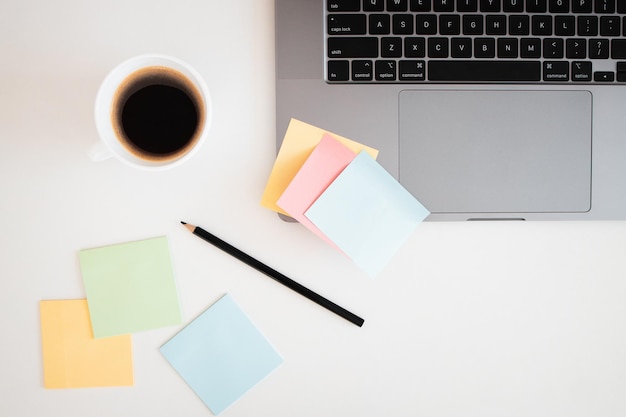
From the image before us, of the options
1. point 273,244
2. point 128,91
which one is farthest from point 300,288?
point 128,91

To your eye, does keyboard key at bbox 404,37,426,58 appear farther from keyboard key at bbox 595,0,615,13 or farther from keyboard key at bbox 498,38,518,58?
keyboard key at bbox 595,0,615,13

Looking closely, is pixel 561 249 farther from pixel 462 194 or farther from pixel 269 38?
pixel 269 38

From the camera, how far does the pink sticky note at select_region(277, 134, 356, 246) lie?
1.69 feet

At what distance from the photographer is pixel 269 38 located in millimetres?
533

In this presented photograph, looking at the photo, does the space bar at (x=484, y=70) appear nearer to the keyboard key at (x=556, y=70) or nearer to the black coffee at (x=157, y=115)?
the keyboard key at (x=556, y=70)

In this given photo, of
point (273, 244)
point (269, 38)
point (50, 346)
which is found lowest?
A: point (50, 346)

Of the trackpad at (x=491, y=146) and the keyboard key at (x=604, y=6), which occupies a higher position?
the keyboard key at (x=604, y=6)

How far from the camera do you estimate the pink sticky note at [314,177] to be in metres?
0.52

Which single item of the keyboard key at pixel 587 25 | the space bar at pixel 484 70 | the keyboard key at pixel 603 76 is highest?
the keyboard key at pixel 587 25

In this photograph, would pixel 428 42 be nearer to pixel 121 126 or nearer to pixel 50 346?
pixel 121 126

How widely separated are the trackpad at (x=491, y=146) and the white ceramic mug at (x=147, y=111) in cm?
24

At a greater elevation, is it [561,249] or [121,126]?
[121,126]

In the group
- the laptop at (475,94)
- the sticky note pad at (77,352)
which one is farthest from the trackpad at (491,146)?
the sticky note pad at (77,352)

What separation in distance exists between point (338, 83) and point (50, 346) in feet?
1.55
